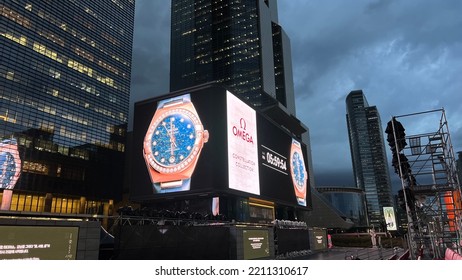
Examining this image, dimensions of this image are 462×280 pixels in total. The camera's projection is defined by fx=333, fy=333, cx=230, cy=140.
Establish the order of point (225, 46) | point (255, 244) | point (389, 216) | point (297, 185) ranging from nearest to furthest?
point (255, 244) → point (297, 185) → point (389, 216) → point (225, 46)

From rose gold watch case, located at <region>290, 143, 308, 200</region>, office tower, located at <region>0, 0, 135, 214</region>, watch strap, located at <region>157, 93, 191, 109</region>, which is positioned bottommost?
rose gold watch case, located at <region>290, 143, 308, 200</region>

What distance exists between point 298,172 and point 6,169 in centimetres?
5290

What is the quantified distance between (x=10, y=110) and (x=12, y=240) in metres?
68.3

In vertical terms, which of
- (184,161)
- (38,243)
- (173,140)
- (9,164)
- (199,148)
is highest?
(9,164)

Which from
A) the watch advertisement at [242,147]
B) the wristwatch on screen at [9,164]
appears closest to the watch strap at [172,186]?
the watch advertisement at [242,147]

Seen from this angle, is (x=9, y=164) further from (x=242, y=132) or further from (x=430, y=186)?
(x=430, y=186)

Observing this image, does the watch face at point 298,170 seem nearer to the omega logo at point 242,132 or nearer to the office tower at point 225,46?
the omega logo at point 242,132

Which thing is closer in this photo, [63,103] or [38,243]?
[38,243]

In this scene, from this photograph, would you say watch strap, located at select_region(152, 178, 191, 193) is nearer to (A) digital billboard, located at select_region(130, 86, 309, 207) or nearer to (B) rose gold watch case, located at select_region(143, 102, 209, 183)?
(A) digital billboard, located at select_region(130, 86, 309, 207)

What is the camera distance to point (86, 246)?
1052cm

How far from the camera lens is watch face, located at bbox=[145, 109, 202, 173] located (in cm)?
3469

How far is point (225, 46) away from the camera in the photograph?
135250mm

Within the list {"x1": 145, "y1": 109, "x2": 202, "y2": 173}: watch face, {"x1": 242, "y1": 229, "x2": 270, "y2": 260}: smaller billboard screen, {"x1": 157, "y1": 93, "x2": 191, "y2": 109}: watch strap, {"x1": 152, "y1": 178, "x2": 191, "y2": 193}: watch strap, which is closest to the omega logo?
{"x1": 145, "y1": 109, "x2": 202, "y2": 173}: watch face

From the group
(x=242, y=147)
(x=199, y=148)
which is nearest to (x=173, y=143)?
(x=199, y=148)
